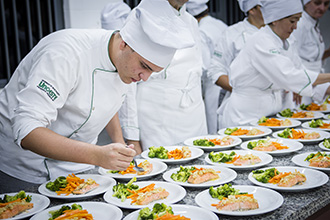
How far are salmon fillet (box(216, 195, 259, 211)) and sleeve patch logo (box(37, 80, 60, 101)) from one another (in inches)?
32.2

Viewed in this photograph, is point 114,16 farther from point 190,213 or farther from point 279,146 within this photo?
point 190,213

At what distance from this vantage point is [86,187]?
5.06ft

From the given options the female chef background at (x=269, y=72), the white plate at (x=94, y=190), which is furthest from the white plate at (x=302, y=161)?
the female chef background at (x=269, y=72)

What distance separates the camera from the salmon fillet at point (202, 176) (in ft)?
5.28

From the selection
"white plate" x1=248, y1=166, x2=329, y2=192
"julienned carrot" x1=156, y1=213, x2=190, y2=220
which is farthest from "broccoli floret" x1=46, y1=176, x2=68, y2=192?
"white plate" x1=248, y1=166, x2=329, y2=192

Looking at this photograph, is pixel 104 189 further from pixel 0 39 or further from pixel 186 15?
pixel 0 39

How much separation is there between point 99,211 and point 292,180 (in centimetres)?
78

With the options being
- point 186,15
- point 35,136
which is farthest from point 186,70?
point 35,136

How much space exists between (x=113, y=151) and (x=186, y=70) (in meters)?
1.49

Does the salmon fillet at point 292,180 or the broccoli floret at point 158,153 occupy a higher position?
the salmon fillet at point 292,180

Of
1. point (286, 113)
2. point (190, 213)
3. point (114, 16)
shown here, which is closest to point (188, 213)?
point (190, 213)

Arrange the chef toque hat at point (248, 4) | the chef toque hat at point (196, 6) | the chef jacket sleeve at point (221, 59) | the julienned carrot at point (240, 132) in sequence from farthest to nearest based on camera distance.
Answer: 1. the chef toque hat at point (196, 6)
2. the chef jacket sleeve at point (221, 59)
3. the chef toque hat at point (248, 4)
4. the julienned carrot at point (240, 132)

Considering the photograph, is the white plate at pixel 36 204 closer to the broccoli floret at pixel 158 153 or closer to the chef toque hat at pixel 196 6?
the broccoli floret at pixel 158 153

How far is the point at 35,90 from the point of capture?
61.2 inches
